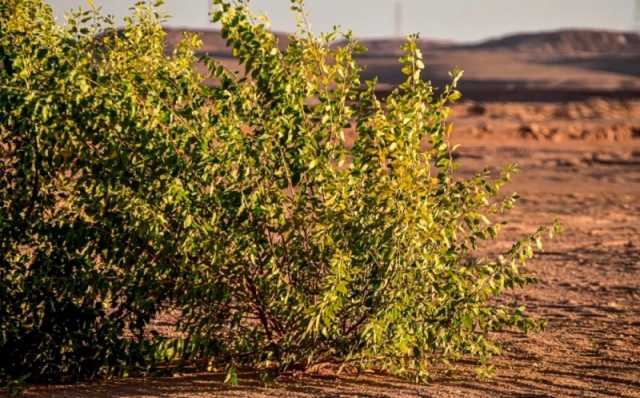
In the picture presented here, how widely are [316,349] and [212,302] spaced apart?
0.68 m

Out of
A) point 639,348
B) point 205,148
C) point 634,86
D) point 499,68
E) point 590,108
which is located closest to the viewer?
point 205,148

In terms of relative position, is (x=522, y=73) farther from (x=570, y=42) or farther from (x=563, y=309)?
(x=563, y=309)

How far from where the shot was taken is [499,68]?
284 ft

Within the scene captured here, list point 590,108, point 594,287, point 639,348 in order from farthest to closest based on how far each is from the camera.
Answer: point 590,108 < point 594,287 < point 639,348

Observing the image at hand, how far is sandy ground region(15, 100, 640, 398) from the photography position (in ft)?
21.0

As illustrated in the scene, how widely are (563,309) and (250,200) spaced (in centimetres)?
426

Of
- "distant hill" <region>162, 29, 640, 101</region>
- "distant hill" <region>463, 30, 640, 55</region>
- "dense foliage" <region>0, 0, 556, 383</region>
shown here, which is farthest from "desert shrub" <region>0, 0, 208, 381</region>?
"distant hill" <region>463, 30, 640, 55</region>

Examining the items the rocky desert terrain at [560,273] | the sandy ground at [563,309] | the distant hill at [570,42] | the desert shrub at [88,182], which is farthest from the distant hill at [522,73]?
the distant hill at [570,42]

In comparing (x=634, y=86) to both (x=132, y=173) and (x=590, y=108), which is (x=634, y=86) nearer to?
(x=590, y=108)

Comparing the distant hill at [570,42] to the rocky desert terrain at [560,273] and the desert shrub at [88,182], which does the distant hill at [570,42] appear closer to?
the rocky desert terrain at [560,273]

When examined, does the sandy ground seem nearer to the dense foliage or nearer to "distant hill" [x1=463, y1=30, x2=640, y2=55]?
the dense foliage

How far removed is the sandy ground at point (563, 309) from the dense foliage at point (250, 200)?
20 centimetres

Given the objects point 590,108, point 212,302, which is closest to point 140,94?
point 212,302

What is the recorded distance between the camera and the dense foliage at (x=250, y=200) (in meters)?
6.07
